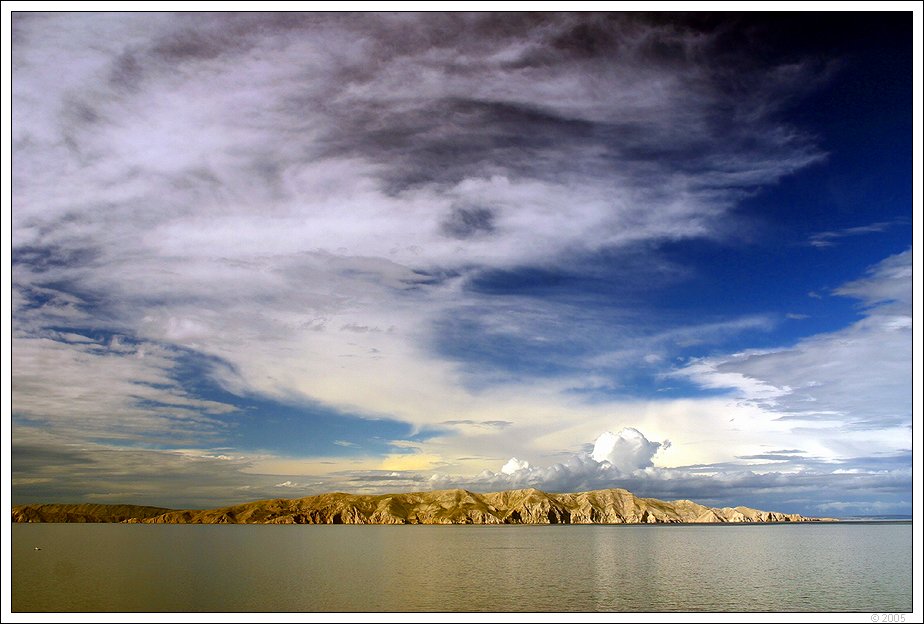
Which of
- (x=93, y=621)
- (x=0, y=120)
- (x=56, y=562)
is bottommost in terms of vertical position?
(x=56, y=562)

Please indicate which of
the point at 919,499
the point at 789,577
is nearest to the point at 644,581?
the point at 789,577

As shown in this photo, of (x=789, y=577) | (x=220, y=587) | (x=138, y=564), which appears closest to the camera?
(x=220, y=587)

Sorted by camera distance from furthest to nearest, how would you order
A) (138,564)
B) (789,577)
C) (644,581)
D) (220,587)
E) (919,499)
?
(138,564) < (789,577) < (644,581) < (220,587) < (919,499)

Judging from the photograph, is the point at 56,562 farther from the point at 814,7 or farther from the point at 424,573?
the point at 814,7

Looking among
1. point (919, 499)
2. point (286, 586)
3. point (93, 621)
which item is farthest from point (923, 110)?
point (286, 586)

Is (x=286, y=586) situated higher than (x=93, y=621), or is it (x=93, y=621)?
(x=93, y=621)

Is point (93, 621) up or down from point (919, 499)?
down

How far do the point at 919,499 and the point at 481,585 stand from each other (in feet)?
248

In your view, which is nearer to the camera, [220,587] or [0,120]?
[0,120]

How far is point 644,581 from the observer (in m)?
98.4

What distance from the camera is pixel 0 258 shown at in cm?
2378

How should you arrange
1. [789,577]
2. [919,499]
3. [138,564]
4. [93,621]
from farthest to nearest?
[138,564], [789,577], [919,499], [93,621]

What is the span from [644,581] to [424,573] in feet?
120

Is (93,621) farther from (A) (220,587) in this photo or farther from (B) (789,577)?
(B) (789,577)
